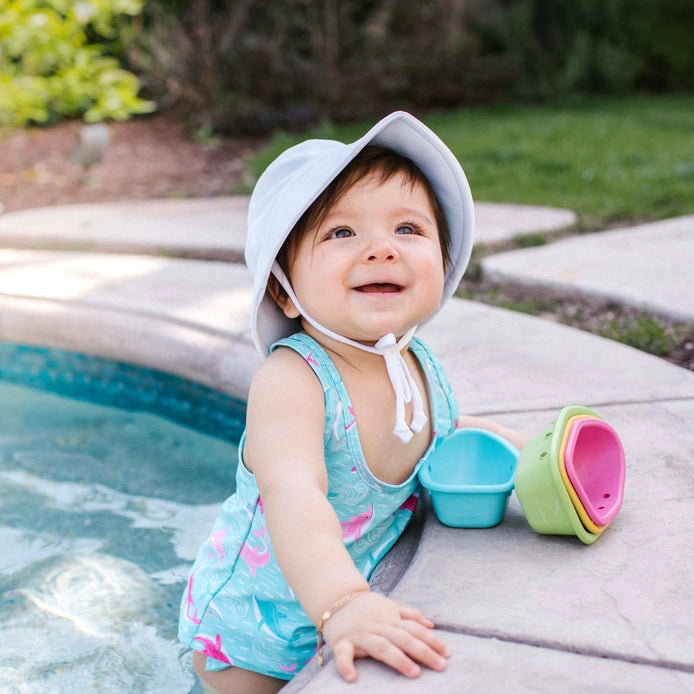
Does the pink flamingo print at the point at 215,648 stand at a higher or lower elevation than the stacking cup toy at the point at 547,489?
lower

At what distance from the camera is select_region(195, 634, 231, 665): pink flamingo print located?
1.65 meters

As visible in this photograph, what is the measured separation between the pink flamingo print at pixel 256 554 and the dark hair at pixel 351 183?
45 cm

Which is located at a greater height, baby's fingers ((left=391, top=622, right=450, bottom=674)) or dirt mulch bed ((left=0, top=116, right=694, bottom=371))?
baby's fingers ((left=391, top=622, right=450, bottom=674))

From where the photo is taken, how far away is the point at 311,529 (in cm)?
136

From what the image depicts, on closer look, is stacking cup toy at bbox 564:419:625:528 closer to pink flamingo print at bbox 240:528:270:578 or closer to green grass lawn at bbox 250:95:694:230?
pink flamingo print at bbox 240:528:270:578

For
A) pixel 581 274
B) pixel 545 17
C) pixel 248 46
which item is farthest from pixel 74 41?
pixel 581 274

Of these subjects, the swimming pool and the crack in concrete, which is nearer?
the crack in concrete

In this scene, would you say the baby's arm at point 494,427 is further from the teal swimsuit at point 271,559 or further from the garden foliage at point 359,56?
the garden foliage at point 359,56

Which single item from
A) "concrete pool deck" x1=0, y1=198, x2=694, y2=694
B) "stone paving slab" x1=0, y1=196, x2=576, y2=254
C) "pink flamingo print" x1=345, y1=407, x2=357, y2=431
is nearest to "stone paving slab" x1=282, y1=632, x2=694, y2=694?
"concrete pool deck" x1=0, y1=198, x2=694, y2=694

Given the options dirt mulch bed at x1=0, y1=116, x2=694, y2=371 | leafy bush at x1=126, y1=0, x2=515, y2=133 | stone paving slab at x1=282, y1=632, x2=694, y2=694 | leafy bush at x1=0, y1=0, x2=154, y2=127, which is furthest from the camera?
leafy bush at x1=126, y1=0, x2=515, y2=133

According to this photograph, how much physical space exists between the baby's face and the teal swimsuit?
0.12 m

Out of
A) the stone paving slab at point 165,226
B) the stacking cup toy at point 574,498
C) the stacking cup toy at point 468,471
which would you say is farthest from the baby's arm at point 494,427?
the stone paving slab at point 165,226

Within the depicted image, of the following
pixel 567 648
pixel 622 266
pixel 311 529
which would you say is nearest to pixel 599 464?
pixel 567 648

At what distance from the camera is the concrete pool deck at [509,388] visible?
124 cm
